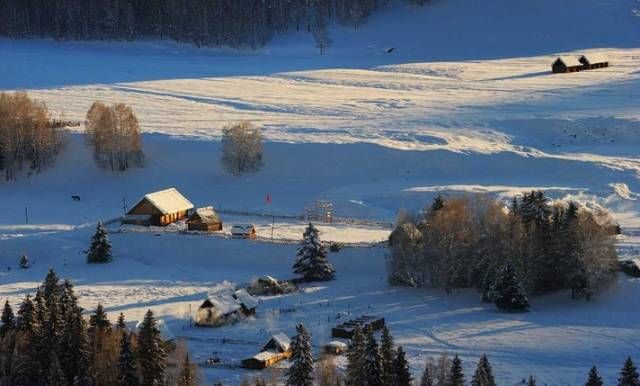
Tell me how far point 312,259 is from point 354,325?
8.68 m

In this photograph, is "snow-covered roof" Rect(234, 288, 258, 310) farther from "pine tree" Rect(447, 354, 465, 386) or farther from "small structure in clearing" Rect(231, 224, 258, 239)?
"pine tree" Rect(447, 354, 465, 386)

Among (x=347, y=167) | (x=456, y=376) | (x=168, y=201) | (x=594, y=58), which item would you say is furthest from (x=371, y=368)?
(x=594, y=58)

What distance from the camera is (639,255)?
4697cm

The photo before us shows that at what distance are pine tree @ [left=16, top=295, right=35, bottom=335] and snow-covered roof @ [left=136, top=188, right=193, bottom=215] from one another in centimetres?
1969

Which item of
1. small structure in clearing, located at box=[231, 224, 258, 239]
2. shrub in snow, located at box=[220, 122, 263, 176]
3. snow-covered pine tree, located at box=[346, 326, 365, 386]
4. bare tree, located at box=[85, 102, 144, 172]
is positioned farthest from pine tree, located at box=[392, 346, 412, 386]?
bare tree, located at box=[85, 102, 144, 172]

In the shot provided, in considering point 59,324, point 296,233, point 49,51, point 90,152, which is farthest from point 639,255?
point 49,51

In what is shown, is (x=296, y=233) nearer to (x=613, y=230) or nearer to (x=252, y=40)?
(x=613, y=230)

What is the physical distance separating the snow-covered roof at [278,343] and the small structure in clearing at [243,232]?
15040 mm

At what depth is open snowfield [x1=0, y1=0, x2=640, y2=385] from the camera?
134 ft

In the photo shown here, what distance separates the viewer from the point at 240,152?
211 ft

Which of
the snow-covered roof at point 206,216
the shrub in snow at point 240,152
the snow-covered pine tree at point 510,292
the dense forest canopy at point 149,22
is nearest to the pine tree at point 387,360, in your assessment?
the snow-covered pine tree at point 510,292

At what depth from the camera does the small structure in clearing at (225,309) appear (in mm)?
41188

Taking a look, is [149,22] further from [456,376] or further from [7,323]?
[456,376]

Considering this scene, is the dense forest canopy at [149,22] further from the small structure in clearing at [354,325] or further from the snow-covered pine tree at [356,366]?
the snow-covered pine tree at [356,366]
